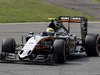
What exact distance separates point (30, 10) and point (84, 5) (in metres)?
8.45

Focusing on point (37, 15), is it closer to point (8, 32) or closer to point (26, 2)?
point (26, 2)

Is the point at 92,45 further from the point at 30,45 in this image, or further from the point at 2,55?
the point at 2,55

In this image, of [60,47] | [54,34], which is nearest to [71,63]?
[60,47]

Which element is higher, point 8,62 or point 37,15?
point 37,15

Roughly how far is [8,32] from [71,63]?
1228 cm

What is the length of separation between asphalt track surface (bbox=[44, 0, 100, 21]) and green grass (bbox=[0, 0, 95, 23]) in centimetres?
153

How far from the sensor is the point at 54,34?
13.5m

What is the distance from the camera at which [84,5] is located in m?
43.9

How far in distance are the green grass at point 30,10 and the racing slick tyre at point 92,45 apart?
20726mm

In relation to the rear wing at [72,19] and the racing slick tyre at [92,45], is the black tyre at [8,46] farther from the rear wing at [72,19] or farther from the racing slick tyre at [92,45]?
the racing slick tyre at [92,45]

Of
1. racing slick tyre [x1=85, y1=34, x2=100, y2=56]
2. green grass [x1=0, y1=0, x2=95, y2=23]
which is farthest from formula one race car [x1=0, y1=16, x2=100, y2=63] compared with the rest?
green grass [x1=0, y1=0, x2=95, y2=23]

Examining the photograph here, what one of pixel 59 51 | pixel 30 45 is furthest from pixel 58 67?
pixel 30 45

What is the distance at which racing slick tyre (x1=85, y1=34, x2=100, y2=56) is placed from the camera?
1374cm

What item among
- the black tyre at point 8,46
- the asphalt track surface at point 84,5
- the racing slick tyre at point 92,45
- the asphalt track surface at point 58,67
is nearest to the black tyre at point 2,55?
the asphalt track surface at point 58,67
